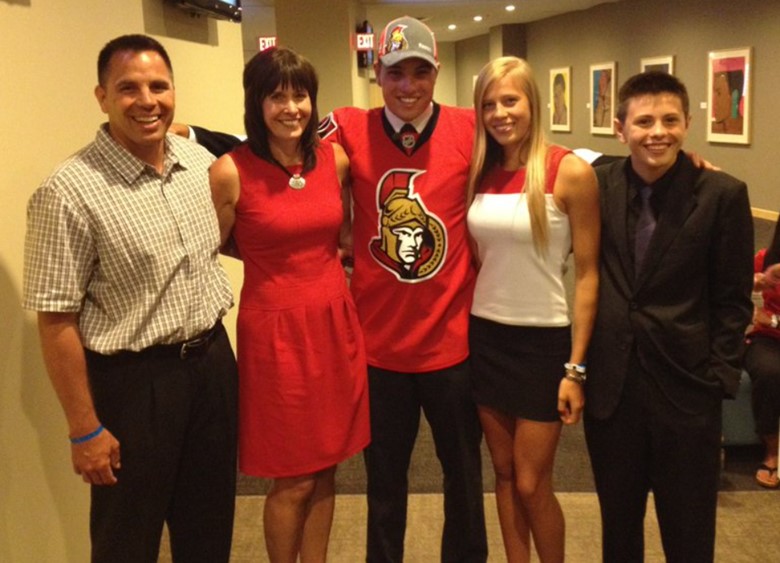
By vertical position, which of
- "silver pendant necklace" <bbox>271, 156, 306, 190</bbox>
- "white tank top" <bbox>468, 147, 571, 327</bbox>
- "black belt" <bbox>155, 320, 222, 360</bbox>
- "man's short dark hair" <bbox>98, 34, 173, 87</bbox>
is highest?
"man's short dark hair" <bbox>98, 34, 173, 87</bbox>

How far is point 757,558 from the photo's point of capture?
2738 millimetres

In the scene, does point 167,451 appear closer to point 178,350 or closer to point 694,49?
point 178,350

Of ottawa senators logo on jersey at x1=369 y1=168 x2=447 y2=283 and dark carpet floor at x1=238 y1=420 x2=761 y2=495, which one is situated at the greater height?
ottawa senators logo on jersey at x1=369 y1=168 x2=447 y2=283

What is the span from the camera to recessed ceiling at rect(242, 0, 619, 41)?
13.9m

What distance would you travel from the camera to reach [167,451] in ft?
6.29

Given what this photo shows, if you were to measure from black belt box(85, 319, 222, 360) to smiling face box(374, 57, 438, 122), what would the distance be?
0.83 metres

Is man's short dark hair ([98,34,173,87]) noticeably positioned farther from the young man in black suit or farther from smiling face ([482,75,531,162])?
the young man in black suit

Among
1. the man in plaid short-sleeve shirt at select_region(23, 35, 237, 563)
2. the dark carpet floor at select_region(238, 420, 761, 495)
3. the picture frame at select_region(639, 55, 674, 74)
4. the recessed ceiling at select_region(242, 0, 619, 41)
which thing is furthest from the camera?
the recessed ceiling at select_region(242, 0, 619, 41)

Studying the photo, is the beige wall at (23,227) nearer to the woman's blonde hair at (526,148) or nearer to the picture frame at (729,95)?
the woman's blonde hair at (526,148)

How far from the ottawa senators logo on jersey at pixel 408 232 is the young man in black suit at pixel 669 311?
1.55 ft

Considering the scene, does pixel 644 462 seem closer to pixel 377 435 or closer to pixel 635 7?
pixel 377 435

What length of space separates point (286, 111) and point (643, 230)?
98 centimetres

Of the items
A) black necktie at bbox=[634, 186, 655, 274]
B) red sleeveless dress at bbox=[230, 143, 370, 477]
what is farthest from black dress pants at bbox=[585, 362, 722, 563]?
red sleeveless dress at bbox=[230, 143, 370, 477]

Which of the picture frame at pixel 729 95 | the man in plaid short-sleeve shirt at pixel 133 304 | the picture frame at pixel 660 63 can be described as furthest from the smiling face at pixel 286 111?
the picture frame at pixel 660 63
